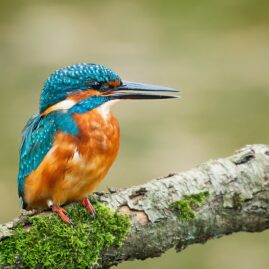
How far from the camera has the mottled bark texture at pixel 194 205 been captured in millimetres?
2793

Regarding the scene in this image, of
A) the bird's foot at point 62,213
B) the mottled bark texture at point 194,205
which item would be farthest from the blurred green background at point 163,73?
the bird's foot at point 62,213

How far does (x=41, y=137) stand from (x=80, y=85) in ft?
0.75

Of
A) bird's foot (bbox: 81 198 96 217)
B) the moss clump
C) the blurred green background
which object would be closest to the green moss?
bird's foot (bbox: 81 198 96 217)

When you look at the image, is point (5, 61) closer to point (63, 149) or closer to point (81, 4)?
point (81, 4)

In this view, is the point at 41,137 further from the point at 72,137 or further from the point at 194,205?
the point at 194,205

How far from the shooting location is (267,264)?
558cm

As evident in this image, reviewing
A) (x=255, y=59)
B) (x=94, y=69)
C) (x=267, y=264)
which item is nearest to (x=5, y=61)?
(x=255, y=59)

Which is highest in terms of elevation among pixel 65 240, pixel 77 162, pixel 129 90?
pixel 129 90

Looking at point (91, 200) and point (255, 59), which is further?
point (255, 59)

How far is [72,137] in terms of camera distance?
285 cm

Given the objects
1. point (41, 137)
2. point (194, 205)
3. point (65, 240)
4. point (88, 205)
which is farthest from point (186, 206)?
point (41, 137)

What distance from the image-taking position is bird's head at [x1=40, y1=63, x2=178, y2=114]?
2.87 metres

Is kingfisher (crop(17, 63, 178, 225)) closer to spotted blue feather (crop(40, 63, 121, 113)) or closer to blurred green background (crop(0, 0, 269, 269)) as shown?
spotted blue feather (crop(40, 63, 121, 113))

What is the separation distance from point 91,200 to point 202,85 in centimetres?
509
